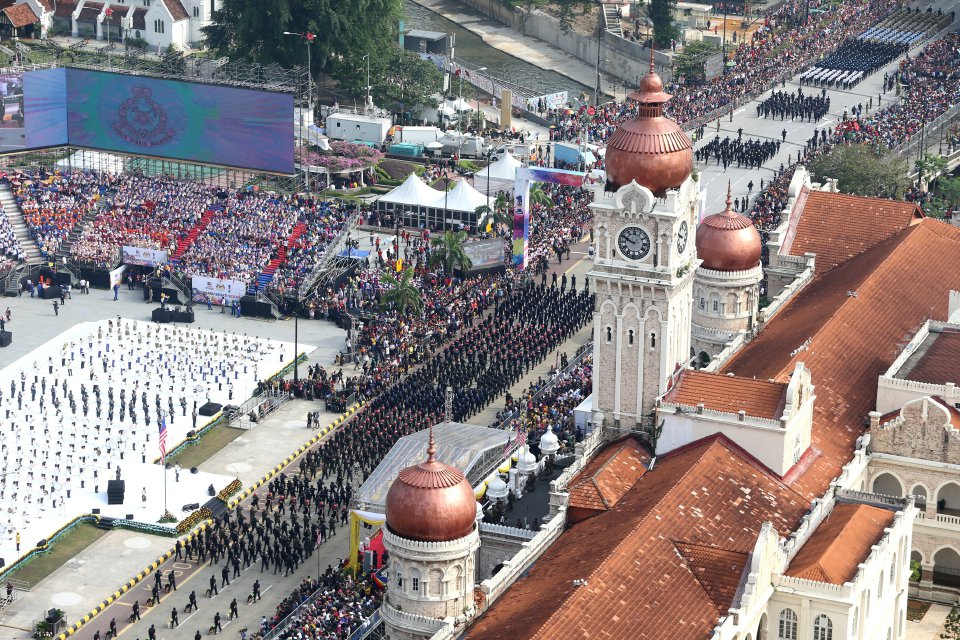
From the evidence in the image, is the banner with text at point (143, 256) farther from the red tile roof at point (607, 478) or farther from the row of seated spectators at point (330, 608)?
the red tile roof at point (607, 478)

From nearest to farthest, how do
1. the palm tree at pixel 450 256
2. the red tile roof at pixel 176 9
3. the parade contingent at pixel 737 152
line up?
the palm tree at pixel 450 256, the parade contingent at pixel 737 152, the red tile roof at pixel 176 9

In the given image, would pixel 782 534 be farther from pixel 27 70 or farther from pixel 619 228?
pixel 27 70

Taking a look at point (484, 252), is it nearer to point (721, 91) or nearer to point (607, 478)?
point (721, 91)

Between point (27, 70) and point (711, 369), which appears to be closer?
point (711, 369)

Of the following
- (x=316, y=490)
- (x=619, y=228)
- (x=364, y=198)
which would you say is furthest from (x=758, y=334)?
(x=364, y=198)

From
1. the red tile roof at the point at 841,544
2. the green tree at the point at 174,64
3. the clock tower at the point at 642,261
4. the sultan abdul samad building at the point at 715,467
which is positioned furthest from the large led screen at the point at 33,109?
the red tile roof at the point at 841,544

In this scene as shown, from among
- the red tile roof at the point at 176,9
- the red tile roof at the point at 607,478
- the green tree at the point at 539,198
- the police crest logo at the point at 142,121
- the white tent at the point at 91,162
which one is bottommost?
the red tile roof at the point at 607,478

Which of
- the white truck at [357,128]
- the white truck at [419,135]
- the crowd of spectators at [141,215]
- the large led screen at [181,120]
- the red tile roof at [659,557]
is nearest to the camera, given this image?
the red tile roof at [659,557]
